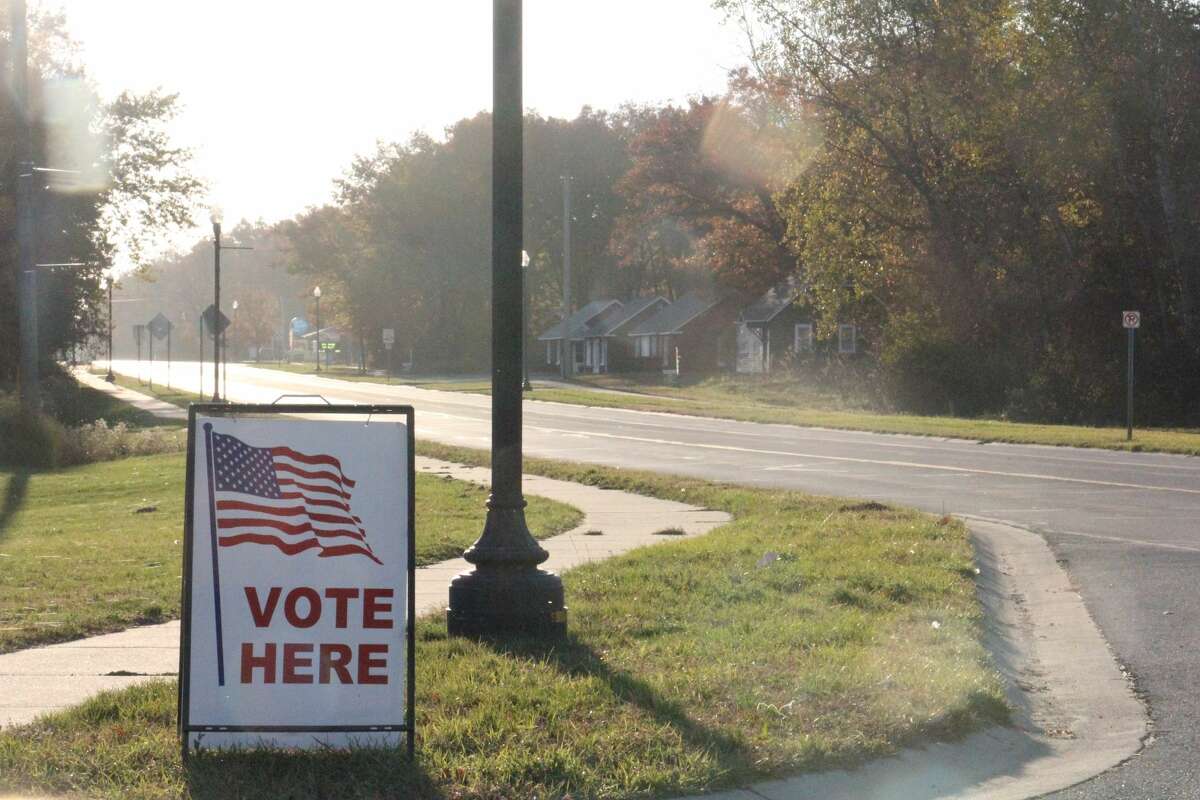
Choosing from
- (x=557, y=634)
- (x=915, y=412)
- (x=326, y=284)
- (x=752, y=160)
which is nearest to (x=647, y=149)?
(x=752, y=160)

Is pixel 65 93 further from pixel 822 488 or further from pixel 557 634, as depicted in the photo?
pixel 557 634

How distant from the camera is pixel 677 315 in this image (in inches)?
3248

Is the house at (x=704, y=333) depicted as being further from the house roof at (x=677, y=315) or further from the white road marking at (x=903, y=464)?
the white road marking at (x=903, y=464)

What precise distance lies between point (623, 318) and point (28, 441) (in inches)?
2565

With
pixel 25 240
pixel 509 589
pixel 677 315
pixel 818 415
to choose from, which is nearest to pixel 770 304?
pixel 677 315

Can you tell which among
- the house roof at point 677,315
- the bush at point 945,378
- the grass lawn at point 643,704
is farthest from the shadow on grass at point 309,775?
the house roof at point 677,315

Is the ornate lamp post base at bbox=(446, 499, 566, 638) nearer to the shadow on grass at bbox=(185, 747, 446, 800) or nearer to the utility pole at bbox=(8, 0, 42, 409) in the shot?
the shadow on grass at bbox=(185, 747, 446, 800)

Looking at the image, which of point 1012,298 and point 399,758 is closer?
point 399,758

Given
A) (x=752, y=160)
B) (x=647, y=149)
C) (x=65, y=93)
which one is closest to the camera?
Answer: (x=65, y=93)

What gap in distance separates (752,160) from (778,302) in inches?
383

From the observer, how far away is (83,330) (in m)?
49.3

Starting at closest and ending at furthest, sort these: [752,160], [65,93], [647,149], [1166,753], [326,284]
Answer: [1166,753] → [65,93] → [752,160] → [647,149] → [326,284]

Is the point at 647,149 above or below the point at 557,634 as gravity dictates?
above

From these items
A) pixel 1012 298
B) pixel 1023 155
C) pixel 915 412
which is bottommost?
pixel 915 412
